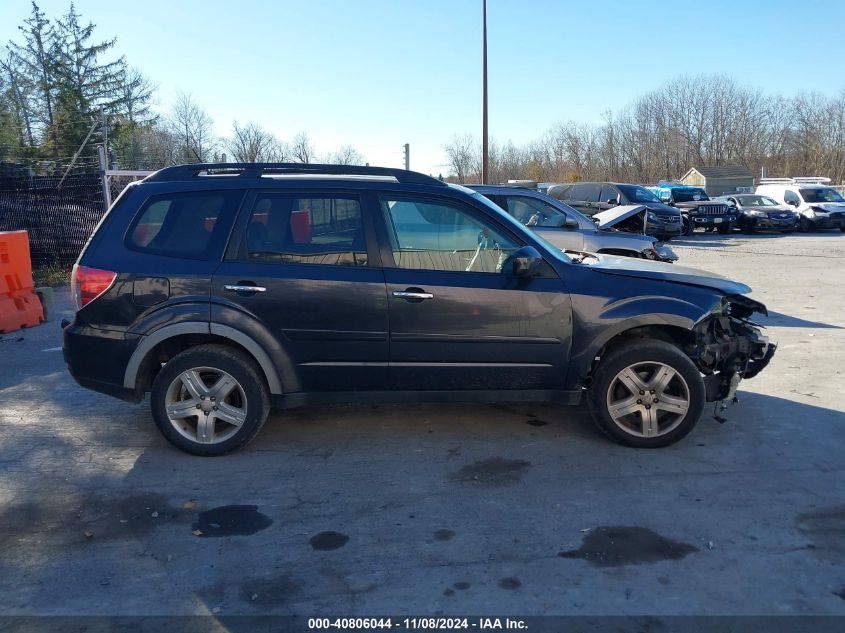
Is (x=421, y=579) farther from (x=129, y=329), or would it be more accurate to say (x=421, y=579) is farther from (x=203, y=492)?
(x=129, y=329)

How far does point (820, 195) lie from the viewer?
92.5ft

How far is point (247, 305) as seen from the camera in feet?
15.2

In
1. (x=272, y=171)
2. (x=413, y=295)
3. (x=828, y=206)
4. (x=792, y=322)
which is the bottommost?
(x=792, y=322)

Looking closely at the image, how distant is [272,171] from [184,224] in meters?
0.77

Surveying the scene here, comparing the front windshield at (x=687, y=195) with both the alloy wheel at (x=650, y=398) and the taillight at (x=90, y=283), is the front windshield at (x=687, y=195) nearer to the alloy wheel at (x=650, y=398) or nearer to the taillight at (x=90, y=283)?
the alloy wheel at (x=650, y=398)

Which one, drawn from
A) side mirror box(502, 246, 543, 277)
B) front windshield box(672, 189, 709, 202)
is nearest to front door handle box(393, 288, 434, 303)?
side mirror box(502, 246, 543, 277)

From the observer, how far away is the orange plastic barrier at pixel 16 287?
28.6ft

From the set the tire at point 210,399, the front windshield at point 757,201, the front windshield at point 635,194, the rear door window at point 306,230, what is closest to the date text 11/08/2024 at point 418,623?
the tire at point 210,399

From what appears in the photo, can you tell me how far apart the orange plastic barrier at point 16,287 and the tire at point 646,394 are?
25.0ft

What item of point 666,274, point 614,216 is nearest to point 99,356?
point 666,274

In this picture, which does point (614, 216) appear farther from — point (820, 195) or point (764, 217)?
point (820, 195)

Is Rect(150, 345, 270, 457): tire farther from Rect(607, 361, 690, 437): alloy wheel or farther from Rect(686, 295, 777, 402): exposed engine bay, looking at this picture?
Rect(686, 295, 777, 402): exposed engine bay

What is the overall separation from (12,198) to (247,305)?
12.1 metres

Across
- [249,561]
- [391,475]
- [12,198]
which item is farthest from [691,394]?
[12,198]
